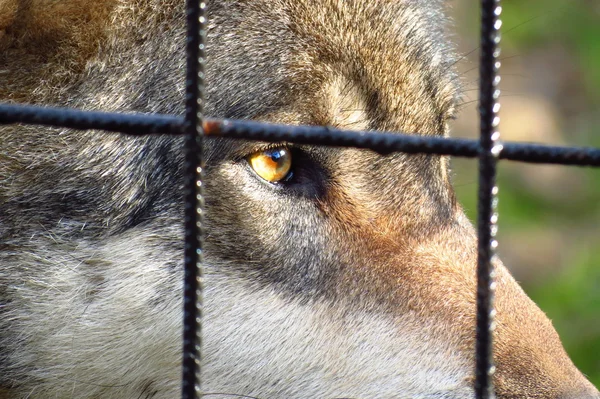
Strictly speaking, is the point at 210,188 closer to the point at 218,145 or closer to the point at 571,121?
the point at 218,145

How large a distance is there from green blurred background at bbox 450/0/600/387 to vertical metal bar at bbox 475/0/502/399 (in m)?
3.34

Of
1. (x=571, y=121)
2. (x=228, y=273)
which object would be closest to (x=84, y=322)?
(x=228, y=273)

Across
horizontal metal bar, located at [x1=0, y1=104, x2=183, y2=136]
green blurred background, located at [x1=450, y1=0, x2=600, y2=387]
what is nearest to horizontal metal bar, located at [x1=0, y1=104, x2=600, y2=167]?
horizontal metal bar, located at [x1=0, y1=104, x2=183, y2=136]

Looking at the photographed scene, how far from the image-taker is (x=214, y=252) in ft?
8.12

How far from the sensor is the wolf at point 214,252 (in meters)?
2.42

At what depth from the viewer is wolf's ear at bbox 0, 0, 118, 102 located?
250cm

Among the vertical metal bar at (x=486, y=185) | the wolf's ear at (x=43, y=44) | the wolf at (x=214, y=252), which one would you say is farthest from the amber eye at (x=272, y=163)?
the vertical metal bar at (x=486, y=185)

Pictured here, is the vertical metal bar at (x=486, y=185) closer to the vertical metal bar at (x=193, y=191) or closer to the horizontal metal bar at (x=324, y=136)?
the horizontal metal bar at (x=324, y=136)

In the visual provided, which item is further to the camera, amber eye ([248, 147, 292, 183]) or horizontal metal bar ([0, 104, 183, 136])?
amber eye ([248, 147, 292, 183])

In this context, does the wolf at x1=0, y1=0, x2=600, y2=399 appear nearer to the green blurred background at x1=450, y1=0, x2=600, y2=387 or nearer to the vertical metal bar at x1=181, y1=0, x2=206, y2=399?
the vertical metal bar at x1=181, y1=0, x2=206, y2=399

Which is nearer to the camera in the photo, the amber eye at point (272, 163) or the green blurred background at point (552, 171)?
the amber eye at point (272, 163)

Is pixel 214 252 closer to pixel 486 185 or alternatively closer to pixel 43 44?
pixel 43 44

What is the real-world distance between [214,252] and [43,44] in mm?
861

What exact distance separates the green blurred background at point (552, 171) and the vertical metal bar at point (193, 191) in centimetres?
345
